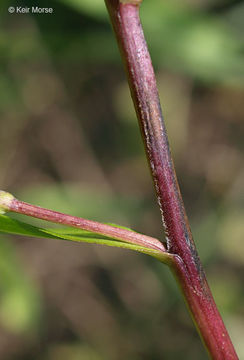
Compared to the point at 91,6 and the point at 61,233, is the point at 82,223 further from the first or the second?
the point at 91,6

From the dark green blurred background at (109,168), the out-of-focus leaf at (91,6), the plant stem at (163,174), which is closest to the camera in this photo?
the plant stem at (163,174)

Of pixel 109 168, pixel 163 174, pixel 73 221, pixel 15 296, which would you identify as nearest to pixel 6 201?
pixel 73 221

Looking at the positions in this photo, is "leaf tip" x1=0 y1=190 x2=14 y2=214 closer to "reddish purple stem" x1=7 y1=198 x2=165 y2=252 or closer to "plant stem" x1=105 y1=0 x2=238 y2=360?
"reddish purple stem" x1=7 y1=198 x2=165 y2=252

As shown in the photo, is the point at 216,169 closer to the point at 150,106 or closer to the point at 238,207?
the point at 238,207

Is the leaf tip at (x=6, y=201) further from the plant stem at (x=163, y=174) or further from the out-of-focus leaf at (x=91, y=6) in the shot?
the out-of-focus leaf at (x=91, y=6)

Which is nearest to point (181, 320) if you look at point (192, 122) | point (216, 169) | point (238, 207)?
point (238, 207)

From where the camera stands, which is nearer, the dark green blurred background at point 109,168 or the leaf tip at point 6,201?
the leaf tip at point 6,201

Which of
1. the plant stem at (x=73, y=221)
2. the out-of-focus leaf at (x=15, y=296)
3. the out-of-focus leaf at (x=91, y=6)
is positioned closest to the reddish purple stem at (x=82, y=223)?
the plant stem at (x=73, y=221)
